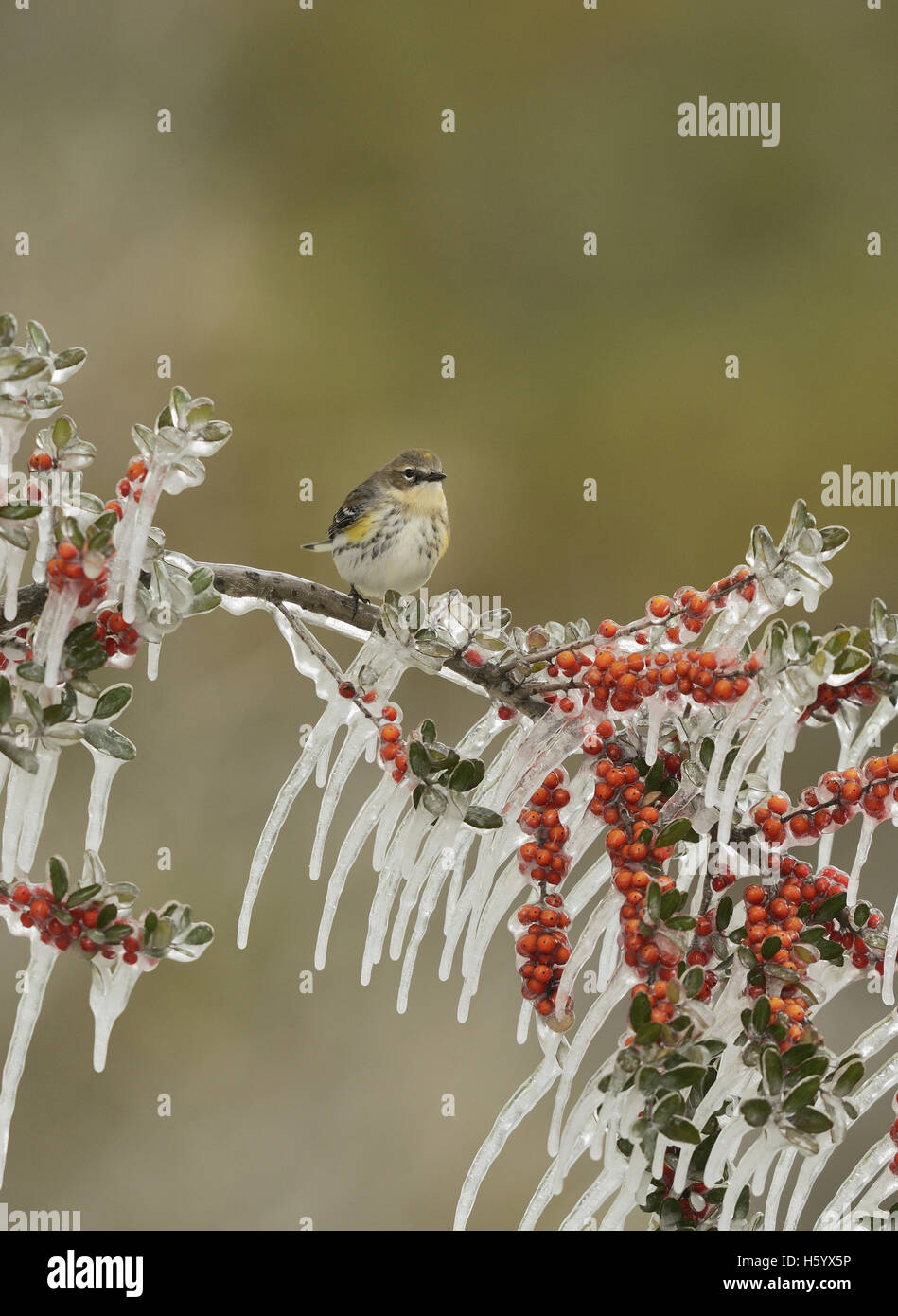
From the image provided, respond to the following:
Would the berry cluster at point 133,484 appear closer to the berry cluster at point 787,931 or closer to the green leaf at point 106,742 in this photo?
the green leaf at point 106,742

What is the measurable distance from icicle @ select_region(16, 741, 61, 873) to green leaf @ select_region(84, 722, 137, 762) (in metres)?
0.02

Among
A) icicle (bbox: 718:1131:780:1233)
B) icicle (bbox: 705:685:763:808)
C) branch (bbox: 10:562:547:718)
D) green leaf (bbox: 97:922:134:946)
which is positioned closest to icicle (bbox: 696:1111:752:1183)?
icicle (bbox: 718:1131:780:1233)

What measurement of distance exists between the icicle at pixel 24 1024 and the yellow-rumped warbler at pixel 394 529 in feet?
4.41

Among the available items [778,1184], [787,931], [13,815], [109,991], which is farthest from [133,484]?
[778,1184]

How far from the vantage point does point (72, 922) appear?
0.87 metres

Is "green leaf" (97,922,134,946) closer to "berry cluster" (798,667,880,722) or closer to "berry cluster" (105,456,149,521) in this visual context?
"berry cluster" (105,456,149,521)

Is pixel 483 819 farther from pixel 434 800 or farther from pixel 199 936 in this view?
pixel 199 936

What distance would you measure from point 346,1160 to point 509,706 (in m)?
2.29

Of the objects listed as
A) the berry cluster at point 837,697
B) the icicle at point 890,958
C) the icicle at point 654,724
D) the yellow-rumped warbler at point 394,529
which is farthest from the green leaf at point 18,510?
the yellow-rumped warbler at point 394,529

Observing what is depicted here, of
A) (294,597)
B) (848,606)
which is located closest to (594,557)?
(848,606)

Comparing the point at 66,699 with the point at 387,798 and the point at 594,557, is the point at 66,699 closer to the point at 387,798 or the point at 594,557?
the point at 387,798

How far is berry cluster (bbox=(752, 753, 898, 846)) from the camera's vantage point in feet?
2.94

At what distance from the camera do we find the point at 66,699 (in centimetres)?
85

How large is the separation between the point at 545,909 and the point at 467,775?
11 centimetres
